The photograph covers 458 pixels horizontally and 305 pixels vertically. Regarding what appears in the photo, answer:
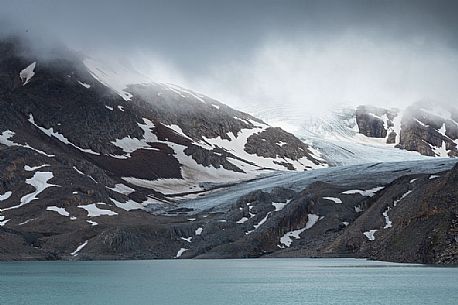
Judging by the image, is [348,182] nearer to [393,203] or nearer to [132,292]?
[393,203]

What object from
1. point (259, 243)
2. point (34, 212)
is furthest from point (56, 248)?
point (259, 243)

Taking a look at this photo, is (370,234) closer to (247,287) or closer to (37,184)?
(247,287)

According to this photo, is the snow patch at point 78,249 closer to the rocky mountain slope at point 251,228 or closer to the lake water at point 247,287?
the rocky mountain slope at point 251,228

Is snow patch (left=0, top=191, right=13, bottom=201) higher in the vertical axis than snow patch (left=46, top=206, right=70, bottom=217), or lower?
higher

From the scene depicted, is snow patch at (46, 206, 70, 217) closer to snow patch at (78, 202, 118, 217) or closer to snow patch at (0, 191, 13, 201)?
snow patch at (78, 202, 118, 217)

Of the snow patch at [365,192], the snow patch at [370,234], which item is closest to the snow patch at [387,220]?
the snow patch at [370,234]

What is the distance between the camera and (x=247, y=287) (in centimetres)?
6625

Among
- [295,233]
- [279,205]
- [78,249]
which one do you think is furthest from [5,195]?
[295,233]

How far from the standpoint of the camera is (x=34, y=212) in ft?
536

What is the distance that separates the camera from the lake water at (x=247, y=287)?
180 ft

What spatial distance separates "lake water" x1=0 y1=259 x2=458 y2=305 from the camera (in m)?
54.7

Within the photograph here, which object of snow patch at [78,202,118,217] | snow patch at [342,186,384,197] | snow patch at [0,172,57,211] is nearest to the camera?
snow patch at [342,186,384,197]

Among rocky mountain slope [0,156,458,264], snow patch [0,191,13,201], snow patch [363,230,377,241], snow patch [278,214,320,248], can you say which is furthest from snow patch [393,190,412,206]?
snow patch [0,191,13,201]

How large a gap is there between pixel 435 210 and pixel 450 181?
5269 mm
